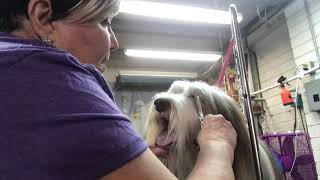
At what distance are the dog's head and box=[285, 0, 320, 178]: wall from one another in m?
2.80

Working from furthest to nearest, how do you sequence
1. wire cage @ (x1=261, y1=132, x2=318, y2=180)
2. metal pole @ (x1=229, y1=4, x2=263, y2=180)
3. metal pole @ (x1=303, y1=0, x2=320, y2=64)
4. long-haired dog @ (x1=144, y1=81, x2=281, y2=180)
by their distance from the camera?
metal pole @ (x1=303, y1=0, x2=320, y2=64) → wire cage @ (x1=261, y1=132, x2=318, y2=180) → long-haired dog @ (x1=144, y1=81, x2=281, y2=180) → metal pole @ (x1=229, y1=4, x2=263, y2=180)

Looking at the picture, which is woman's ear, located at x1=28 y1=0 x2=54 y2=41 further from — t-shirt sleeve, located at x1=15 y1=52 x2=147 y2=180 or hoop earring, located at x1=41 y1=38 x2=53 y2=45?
t-shirt sleeve, located at x1=15 y1=52 x2=147 y2=180

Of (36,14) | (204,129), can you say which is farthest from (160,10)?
(36,14)

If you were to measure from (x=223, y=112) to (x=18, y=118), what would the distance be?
3.02 ft

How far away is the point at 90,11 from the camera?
64cm

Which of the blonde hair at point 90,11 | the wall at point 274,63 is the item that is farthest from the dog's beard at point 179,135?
the wall at point 274,63

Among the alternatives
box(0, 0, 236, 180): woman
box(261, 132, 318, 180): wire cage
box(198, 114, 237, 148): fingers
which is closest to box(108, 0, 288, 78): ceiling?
box(261, 132, 318, 180): wire cage

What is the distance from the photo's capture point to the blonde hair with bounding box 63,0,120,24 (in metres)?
0.63

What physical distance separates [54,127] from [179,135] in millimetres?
824

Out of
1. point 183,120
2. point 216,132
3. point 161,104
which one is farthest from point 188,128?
point 216,132

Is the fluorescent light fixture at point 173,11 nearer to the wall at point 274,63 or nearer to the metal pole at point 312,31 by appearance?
the metal pole at point 312,31

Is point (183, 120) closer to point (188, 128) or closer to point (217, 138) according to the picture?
point (188, 128)

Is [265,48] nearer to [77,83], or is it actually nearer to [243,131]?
[243,131]

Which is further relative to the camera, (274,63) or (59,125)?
(274,63)
